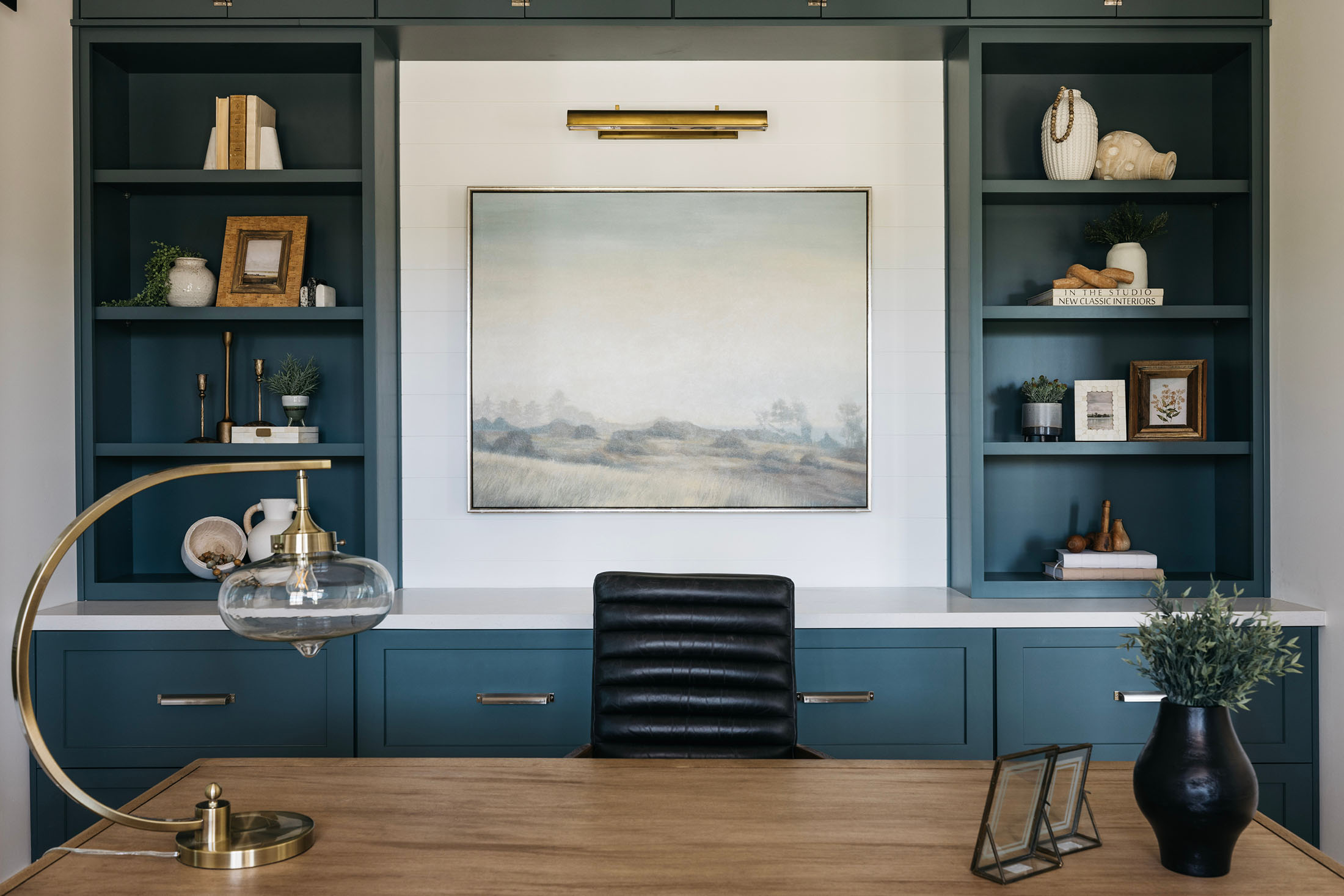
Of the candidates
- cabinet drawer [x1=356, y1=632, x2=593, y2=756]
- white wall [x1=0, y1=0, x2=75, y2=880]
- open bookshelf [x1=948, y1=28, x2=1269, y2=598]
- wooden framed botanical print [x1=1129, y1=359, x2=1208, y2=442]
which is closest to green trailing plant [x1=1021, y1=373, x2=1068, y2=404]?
open bookshelf [x1=948, y1=28, x2=1269, y2=598]

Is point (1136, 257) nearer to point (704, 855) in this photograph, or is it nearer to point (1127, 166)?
point (1127, 166)

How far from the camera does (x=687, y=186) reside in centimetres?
310

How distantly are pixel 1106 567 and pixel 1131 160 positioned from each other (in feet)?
4.38

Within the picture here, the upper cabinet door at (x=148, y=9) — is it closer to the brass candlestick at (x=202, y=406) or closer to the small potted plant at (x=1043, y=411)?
the brass candlestick at (x=202, y=406)

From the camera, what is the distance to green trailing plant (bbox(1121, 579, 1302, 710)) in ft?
3.87

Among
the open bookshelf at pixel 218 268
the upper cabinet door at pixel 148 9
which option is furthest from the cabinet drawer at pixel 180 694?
the upper cabinet door at pixel 148 9

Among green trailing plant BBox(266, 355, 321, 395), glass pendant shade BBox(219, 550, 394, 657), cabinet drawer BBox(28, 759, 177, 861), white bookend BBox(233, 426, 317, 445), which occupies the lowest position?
cabinet drawer BBox(28, 759, 177, 861)

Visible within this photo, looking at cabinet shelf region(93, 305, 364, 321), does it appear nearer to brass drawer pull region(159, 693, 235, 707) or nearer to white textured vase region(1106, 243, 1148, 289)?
brass drawer pull region(159, 693, 235, 707)

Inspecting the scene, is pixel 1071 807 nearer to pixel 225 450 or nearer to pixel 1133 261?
pixel 1133 261

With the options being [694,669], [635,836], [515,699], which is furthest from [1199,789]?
[515,699]

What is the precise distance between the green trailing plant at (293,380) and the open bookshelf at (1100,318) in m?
2.19

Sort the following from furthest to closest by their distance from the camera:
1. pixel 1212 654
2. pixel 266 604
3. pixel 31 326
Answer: pixel 31 326
pixel 1212 654
pixel 266 604

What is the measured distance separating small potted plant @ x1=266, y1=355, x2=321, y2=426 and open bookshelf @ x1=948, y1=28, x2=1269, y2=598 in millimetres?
2191

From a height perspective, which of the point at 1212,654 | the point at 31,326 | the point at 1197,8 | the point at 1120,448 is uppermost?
the point at 1197,8
